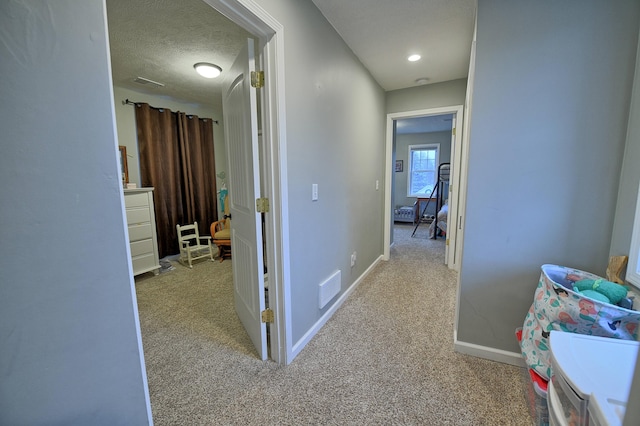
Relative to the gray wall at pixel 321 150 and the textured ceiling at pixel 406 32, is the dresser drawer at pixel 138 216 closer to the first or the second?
the gray wall at pixel 321 150

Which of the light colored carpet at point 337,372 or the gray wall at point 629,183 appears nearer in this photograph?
the gray wall at point 629,183

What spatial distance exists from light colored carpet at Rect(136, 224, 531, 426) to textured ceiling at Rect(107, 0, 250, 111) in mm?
2399

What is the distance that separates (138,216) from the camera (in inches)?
121

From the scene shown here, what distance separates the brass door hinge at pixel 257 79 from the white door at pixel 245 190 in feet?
0.10

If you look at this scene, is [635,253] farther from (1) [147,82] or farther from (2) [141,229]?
(1) [147,82]

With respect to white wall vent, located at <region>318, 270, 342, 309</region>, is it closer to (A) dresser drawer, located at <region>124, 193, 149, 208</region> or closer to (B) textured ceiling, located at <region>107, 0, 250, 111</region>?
(B) textured ceiling, located at <region>107, 0, 250, 111</region>

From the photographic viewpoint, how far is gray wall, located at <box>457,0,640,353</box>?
52.9 inches

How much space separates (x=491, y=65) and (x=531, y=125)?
1.40ft

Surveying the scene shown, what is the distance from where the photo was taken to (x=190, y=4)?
1.73 meters

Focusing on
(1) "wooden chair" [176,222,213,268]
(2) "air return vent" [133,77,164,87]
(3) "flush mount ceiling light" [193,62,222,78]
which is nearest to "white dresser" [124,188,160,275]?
(1) "wooden chair" [176,222,213,268]

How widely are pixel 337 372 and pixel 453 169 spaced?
289cm

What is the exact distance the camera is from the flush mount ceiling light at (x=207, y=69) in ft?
8.63

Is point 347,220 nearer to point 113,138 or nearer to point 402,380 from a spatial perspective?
point 402,380

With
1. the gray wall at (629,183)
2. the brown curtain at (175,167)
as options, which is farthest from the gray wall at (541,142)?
the brown curtain at (175,167)
